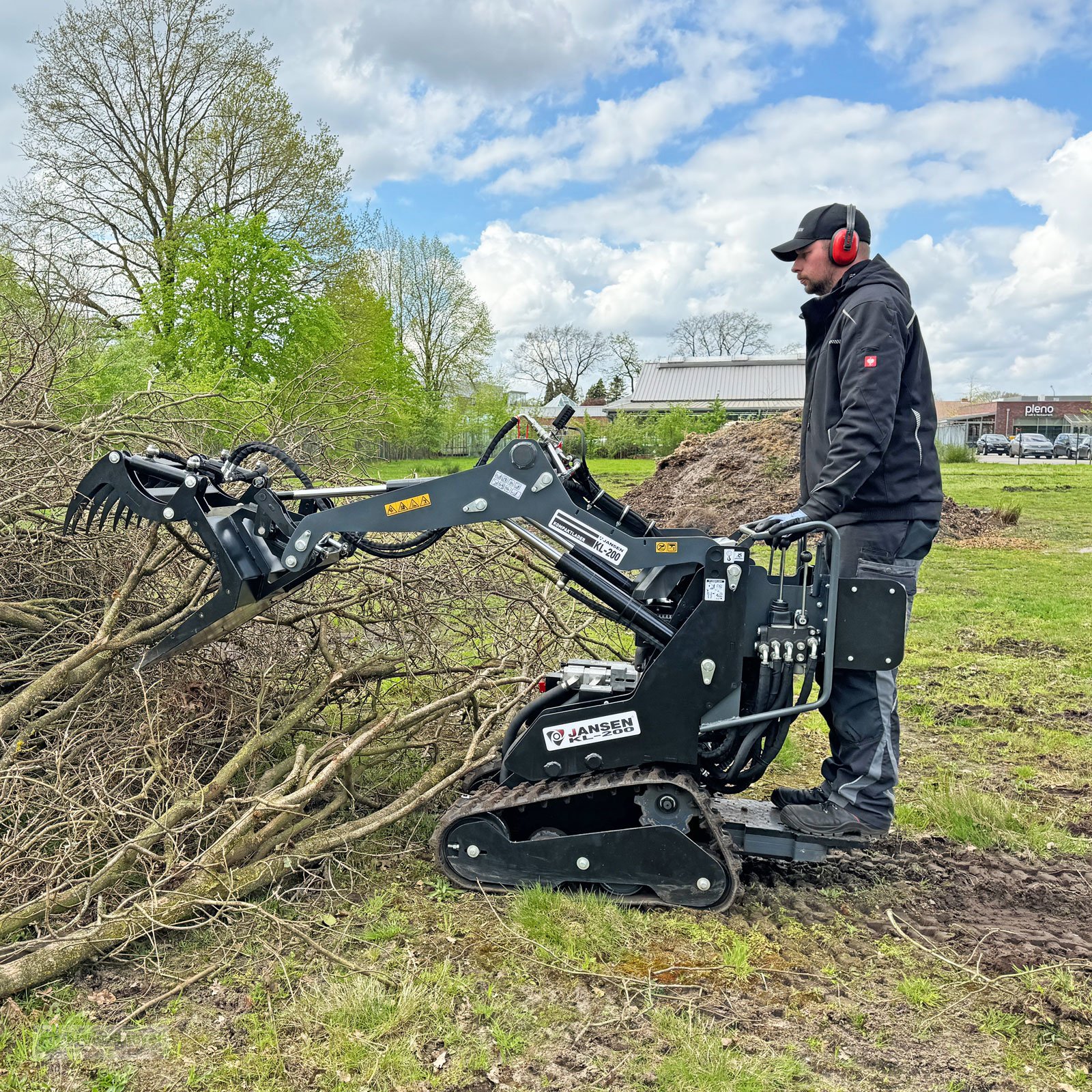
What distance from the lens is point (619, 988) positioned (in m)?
3.15

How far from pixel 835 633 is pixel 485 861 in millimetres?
1631

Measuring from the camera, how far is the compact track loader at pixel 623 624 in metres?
3.58

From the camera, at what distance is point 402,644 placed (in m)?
5.07

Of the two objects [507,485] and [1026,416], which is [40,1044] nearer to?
[507,485]

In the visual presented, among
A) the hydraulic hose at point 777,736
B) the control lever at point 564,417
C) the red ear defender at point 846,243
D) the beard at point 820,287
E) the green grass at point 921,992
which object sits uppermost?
the red ear defender at point 846,243

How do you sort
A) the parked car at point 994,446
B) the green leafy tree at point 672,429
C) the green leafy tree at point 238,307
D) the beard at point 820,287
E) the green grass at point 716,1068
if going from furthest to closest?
the parked car at point 994,446 → the green leafy tree at point 672,429 → the green leafy tree at point 238,307 → the beard at point 820,287 → the green grass at point 716,1068

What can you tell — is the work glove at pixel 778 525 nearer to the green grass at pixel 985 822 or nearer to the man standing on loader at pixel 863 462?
the man standing on loader at pixel 863 462

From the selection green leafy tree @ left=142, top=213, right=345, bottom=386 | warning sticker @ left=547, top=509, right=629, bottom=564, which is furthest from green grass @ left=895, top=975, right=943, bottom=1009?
green leafy tree @ left=142, top=213, right=345, bottom=386

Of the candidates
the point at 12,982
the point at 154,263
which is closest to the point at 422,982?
the point at 12,982

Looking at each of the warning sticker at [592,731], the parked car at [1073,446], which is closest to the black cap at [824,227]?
the warning sticker at [592,731]

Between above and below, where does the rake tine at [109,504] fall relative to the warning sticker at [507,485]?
below

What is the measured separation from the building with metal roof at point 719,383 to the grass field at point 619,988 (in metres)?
62.0

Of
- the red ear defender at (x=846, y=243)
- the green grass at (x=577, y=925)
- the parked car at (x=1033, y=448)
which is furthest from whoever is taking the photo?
the parked car at (x=1033, y=448)

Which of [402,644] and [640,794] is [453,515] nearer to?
[640,794]
